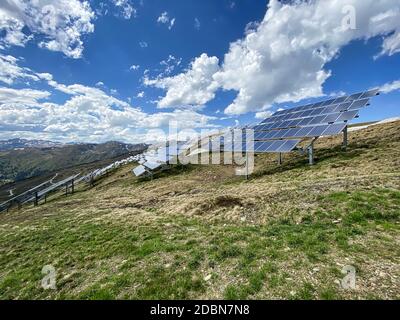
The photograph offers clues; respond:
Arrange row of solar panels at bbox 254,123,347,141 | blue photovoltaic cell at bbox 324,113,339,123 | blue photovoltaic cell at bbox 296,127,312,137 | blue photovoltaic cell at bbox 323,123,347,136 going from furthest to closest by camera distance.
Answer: blue photovoltaic cell at bbox 324,113,339,123 < blue photovoltaic cell at bbox 296,127,312,137 < row of solar panels at bbox 254,123,347,141 < blue photovoltaic cell at bbox 323,123,347,136

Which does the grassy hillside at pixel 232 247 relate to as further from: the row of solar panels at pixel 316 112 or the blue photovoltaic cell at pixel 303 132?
the row of solar panels at pixel 316 112

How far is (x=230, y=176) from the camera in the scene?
31797 millimetres

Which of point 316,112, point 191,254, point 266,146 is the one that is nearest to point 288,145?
point 266,146

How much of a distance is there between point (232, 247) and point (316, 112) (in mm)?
30241

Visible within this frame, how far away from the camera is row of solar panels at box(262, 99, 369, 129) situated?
2877 cm

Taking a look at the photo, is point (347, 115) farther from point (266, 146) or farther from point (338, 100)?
point (266, 146)

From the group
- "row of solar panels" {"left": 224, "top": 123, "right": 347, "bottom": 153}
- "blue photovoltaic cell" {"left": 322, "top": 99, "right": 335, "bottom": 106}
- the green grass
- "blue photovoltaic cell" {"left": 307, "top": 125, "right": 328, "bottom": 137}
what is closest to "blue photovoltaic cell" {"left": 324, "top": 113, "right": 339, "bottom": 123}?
"row of solar panels" {"left": 224, "top": 123, "right": 347, "bottom": 153}

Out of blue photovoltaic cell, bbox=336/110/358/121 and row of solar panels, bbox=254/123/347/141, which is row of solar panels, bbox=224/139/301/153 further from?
blue photovoltaic cell, bbox=336/110/358/121

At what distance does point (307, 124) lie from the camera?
3067 centimetres

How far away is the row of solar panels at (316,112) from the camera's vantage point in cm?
2877

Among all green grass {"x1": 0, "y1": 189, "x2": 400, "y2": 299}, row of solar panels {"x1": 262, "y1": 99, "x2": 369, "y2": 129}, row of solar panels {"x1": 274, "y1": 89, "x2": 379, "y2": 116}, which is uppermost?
row of solar panels {"x1": 274, "y1": 89, "x2": 379, "y2": 116}
